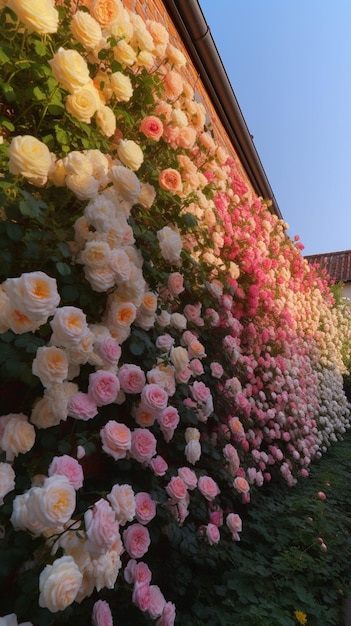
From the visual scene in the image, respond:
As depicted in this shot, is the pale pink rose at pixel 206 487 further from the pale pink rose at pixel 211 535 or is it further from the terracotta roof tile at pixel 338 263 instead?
the terracotta roof tile at pixel 338 263

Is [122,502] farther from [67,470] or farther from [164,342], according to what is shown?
[164,342]

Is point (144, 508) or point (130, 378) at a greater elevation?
point (130, 378)

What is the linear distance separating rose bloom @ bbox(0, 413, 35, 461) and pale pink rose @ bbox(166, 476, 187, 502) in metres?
0.67

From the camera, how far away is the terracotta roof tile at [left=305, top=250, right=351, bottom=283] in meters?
20.1

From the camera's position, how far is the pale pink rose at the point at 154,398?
1.55 metres

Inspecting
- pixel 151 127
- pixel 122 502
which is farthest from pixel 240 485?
pixel 151 127

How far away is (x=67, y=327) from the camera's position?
3.88 ft

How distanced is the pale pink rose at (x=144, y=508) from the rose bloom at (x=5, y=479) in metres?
0.53

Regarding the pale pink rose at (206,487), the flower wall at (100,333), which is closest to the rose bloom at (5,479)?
the flower wall at (100,333)

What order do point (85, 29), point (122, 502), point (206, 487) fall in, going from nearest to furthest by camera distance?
point (122, 502), point (85, 29), point (206, 487)

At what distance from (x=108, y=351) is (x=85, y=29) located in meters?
1.20

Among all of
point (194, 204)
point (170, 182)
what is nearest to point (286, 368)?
point (194, 204)

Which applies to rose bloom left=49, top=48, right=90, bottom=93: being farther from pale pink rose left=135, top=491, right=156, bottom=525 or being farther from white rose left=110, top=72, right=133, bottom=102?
pale pink rose left=135, top=491, right=156, bottom=525

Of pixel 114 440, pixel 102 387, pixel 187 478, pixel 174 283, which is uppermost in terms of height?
pixel 174 283
